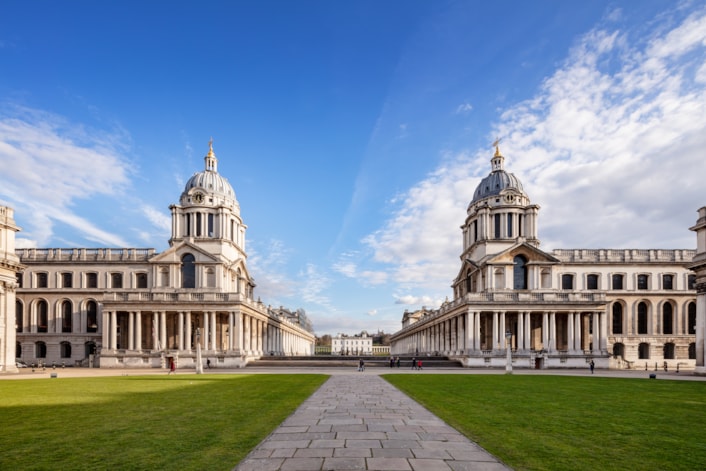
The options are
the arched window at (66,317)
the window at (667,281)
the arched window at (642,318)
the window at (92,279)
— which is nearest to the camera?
the arched window at (66,317)

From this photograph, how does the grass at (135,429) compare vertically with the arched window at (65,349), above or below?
above

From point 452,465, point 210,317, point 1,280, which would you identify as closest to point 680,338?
point 210,317

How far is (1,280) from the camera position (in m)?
44.7

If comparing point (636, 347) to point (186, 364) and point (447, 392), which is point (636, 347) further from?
point (186, 364)

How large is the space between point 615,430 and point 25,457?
1475 cm

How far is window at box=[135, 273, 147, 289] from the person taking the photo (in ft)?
233

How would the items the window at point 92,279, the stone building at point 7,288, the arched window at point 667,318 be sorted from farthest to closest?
the window at point 92,279, the arched window at point 667,318, the stone building at point 7,288

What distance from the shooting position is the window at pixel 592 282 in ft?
234

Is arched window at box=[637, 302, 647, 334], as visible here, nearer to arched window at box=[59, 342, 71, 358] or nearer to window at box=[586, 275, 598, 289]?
window at box=[586, 275, 598, 289]

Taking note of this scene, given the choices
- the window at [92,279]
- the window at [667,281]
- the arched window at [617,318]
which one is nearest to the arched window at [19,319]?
the window at [92,279]

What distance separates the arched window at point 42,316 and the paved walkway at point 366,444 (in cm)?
7043

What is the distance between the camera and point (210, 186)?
245ft

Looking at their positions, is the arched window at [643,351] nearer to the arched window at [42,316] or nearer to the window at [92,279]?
the window at [92,279]

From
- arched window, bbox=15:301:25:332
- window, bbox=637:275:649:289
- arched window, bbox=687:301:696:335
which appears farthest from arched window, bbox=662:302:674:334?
arched window, bbox=15:301:25:332
